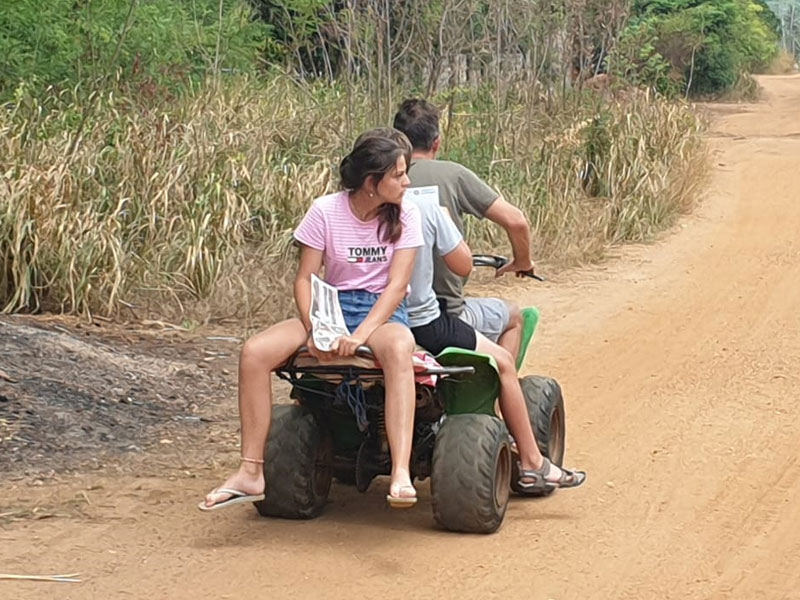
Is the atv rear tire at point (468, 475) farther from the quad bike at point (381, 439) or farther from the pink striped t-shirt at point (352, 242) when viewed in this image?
the pink striped t-shirt at point (352, 242)

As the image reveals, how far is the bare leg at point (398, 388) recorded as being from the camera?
5.11 m

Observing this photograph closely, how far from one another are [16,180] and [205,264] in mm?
1346

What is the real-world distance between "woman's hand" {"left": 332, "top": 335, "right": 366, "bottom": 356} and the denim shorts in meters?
0.21

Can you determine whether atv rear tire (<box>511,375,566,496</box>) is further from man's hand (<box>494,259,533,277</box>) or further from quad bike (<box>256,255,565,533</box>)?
man's hand (<box>494,259,533,277</box>)

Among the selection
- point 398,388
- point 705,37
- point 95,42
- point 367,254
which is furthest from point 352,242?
point 705,37

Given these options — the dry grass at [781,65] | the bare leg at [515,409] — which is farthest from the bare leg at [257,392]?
the dry grass at [781,65]

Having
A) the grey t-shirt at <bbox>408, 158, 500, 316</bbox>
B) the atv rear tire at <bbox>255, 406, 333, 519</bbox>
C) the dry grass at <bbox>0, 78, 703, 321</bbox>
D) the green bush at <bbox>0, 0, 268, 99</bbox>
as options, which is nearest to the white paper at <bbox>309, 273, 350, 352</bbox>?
the atv rear tire at <bbox>255, 406, 333, 519</bbox>

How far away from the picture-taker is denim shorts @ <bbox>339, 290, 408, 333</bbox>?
5398 millimetres

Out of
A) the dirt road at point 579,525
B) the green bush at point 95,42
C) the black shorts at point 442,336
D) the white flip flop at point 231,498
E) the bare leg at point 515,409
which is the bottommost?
the dirt road at point 579,525

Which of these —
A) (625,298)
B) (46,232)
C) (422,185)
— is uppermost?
(422,185)

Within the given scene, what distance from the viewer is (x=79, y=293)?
8961mm

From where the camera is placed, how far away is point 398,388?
5.12 m

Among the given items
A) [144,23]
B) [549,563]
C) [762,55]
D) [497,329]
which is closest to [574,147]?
[144,23]

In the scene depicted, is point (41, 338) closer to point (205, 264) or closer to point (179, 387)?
point (179, 387)
